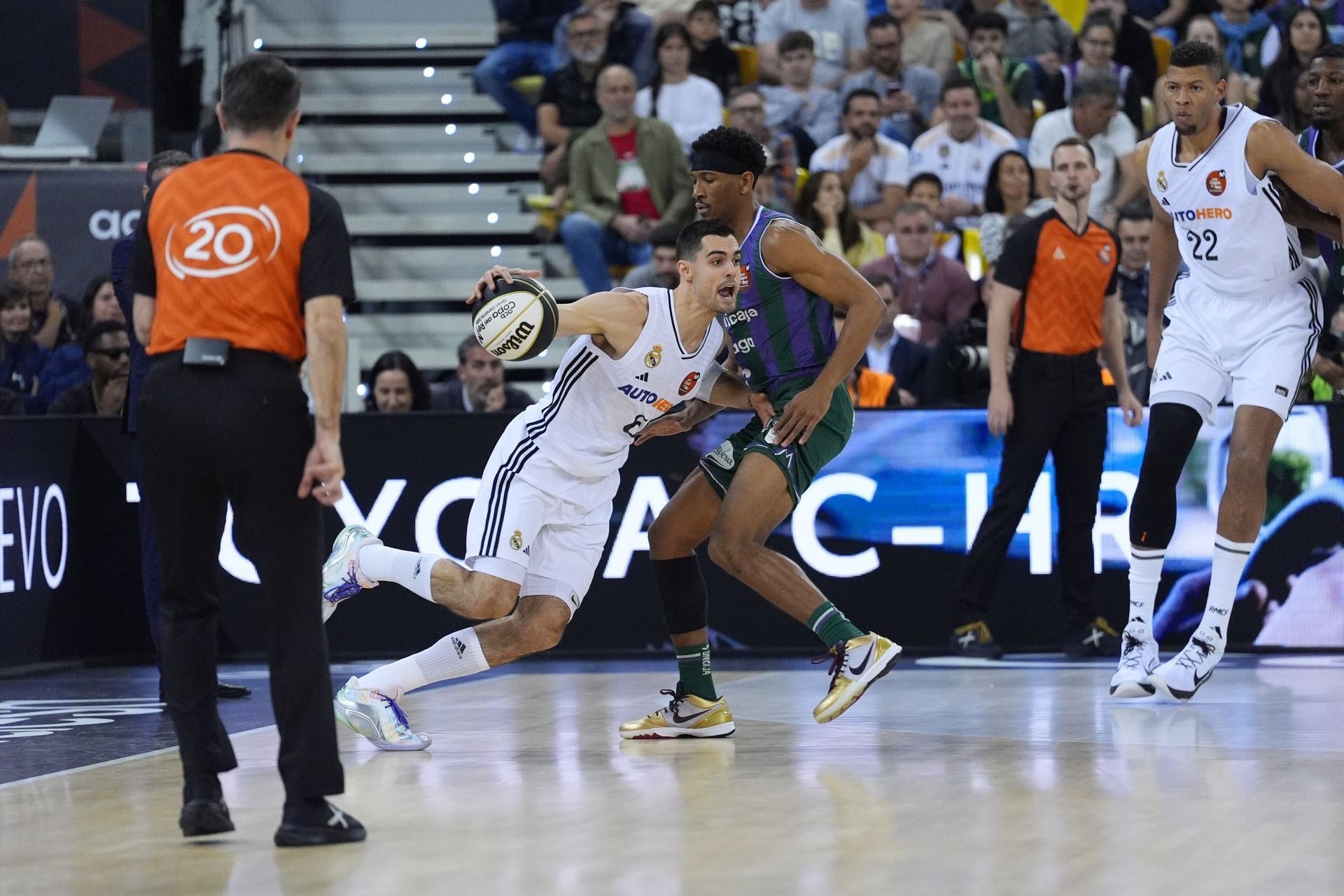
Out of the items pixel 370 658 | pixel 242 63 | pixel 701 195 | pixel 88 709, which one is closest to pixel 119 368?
pixel 370 658

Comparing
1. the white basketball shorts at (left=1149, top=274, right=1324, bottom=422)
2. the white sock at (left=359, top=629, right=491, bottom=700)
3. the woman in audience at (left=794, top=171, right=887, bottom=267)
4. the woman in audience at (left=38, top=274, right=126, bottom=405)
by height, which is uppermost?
the woman in audience at (left=794, top=171, right=887, bottom=267)

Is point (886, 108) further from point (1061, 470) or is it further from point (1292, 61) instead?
point (1061, 470)

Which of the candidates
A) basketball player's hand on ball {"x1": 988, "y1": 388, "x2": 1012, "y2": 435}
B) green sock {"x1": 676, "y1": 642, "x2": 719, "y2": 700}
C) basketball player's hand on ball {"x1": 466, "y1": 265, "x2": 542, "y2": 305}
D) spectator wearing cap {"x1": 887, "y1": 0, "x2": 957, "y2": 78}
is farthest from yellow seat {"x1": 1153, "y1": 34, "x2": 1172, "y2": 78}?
basketball player's hand on ball {"x1": 466, "y1": 265, "x2": 542, "y2": 305}

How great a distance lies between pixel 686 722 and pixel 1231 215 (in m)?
2.75

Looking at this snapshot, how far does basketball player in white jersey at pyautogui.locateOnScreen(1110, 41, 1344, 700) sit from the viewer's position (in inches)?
256

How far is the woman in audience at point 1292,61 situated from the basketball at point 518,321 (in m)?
8.22

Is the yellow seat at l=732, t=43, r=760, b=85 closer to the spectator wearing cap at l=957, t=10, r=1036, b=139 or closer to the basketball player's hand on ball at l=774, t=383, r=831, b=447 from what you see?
the spectator wearing cap at l=957, t=10, r=1036, b=139

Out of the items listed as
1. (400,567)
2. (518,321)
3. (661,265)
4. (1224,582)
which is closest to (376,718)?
(400,567)

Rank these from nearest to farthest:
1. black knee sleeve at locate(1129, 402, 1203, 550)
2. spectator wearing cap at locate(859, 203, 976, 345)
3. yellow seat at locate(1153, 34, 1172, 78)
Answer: black knee sleeve at locate(1129, 402, 1203, 550) < spectator wearing cap at locate(859, 203, 976, 345) < yellow seat at locate(1153, 34, 1172, 78)

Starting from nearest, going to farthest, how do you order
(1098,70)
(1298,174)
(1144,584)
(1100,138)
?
(1298,174) → (1144,584) → (1100,138) → (1098,70)

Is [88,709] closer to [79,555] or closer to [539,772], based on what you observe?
[79,555]

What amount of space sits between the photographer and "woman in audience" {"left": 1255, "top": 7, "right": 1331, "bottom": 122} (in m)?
4.35

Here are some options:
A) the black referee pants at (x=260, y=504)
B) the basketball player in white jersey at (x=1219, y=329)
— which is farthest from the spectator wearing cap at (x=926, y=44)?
the black referee pants at (x=260, y=504)

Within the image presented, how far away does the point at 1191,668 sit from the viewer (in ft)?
21.4
